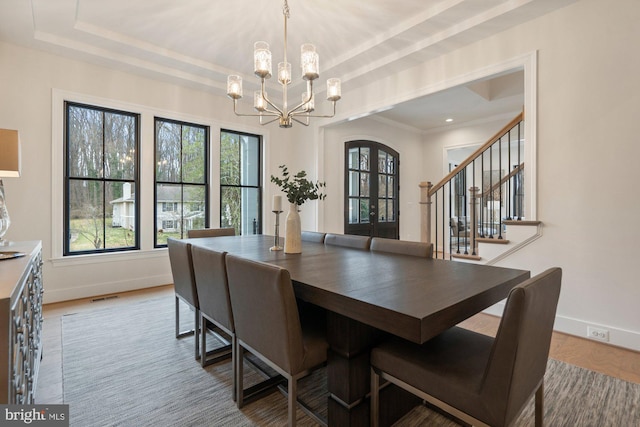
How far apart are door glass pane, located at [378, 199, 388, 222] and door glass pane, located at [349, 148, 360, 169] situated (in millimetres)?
982

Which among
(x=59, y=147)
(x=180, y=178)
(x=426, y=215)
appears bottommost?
(x=426, y=215)

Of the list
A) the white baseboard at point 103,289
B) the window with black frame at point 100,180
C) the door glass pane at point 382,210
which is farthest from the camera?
the door glass pane at point 382,210

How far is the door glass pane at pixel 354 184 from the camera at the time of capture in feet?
19.2

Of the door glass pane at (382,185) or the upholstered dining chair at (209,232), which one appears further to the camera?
the door glass pane at (382,185)

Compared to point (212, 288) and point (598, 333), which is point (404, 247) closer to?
point (212, 288)

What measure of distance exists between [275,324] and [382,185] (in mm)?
5387

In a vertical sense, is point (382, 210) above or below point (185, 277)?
above

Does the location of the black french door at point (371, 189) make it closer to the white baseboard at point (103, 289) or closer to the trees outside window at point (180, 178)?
the trees outside window at point (180, 178)

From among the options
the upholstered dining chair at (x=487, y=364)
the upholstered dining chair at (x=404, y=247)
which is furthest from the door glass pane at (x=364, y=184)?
the upholstered dining chair at (x=487, y=364)

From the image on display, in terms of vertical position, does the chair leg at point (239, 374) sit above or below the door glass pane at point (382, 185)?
below

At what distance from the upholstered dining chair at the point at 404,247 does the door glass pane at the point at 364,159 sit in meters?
3.78

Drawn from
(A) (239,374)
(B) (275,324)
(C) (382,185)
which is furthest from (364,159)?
(B) (275,324)

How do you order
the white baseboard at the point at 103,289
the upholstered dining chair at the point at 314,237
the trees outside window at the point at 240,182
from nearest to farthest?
1. the upholstered dining chair at the point at 314,237
2. the white baseboard at the point at 103,289
3. the trees outside window at the point at 240,182

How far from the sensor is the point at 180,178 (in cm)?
→ 452
